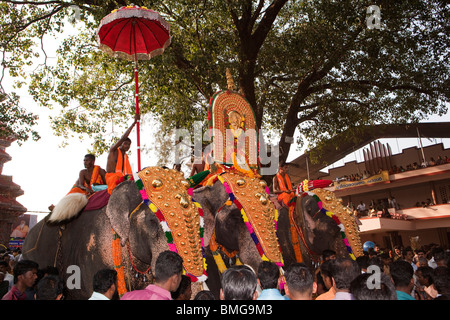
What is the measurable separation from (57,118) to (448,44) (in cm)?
1250

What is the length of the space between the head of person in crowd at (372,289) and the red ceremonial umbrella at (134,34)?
4.13 m

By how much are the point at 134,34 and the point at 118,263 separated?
414 cm

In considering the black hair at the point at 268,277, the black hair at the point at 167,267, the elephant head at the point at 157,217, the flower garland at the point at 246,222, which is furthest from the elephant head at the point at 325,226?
the black hair at the point at 167,267

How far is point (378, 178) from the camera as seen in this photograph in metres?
27.5

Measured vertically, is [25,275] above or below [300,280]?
above

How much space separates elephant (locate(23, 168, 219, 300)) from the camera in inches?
175

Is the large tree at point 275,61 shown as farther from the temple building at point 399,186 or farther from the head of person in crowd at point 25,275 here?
the temple building at point 399,186

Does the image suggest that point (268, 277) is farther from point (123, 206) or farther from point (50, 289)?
point (123, 206)

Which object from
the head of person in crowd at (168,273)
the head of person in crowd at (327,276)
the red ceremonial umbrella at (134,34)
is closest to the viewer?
the head of person in crowd at (168,273)

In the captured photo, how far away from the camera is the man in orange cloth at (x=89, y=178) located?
614 centimetres

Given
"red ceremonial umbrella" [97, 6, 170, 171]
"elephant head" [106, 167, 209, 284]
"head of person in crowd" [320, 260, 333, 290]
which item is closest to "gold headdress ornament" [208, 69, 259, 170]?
"red ceremonial umbrella" [97, 6, 170, 171]

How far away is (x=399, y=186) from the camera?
28.2 meters

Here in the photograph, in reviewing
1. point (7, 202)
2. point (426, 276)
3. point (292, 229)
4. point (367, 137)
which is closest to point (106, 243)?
point (292, 229)
